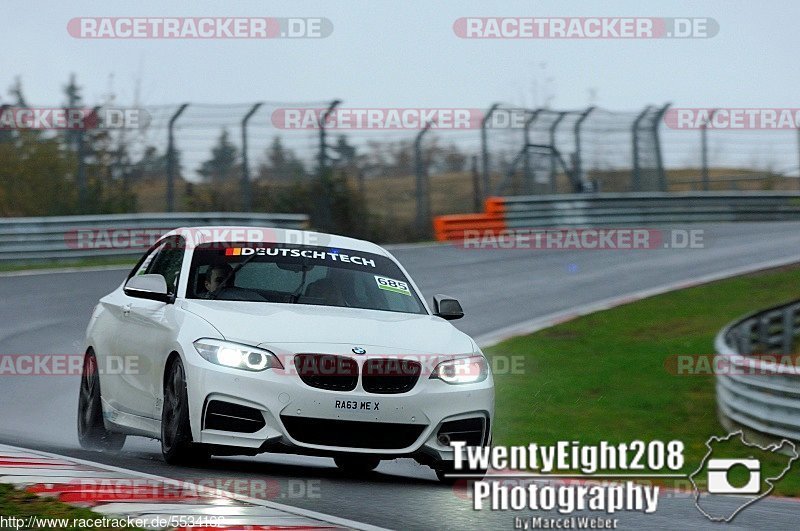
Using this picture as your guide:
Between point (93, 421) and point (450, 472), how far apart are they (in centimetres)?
280

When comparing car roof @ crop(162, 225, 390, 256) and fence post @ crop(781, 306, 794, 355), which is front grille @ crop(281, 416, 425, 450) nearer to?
car roof @ crop(162, 225, 390, 256)

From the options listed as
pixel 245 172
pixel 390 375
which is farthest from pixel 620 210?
pixel 390 375

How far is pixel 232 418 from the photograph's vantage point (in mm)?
7328

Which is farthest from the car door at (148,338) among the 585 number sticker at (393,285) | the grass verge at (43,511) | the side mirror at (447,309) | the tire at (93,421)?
the grass verge at (43,511)

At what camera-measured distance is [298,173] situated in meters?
27.6

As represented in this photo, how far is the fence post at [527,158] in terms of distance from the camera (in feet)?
94.5

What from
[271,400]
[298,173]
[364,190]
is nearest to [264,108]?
[298,173]

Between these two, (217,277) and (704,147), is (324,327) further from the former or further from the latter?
(704,147)

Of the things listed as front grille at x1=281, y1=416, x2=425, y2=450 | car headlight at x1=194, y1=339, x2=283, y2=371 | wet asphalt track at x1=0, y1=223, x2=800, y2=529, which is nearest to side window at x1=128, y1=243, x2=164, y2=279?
wet asphalt track at x1=0, y1=223, x2=800, y2=529

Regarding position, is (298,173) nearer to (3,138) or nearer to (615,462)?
(3,138)

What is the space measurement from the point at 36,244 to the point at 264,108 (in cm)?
506

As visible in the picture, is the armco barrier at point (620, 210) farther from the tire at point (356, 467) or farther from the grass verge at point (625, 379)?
the tire at point (356, 467)

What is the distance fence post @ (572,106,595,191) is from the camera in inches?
1155

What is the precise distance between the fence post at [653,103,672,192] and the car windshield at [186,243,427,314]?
2089 cm
